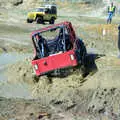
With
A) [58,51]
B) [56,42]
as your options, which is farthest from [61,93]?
[56,42]

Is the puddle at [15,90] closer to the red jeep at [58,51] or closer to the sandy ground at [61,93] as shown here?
the sandy ground at [61,93]

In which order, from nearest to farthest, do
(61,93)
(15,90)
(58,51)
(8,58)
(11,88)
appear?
(61,93) → (58,51) → (15,90) → (11,88) → (8,58)

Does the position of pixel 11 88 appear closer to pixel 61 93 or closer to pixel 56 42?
pixel 56 42

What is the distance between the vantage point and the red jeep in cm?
1654

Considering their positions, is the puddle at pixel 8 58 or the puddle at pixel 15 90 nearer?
the puddle at pixel 15 90

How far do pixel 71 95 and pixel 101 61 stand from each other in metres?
3.21

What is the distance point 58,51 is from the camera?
17.1 m

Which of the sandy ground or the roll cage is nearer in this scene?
the sandy ground

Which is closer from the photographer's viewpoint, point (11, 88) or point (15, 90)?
point (15, 90)

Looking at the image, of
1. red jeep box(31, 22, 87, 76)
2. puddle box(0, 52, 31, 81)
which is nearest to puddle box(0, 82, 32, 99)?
red jeep box(31, 22, 87, 76)

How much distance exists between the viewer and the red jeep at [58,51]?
1654 cm

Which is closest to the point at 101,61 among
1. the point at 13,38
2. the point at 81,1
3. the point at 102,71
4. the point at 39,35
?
the point at 102,71

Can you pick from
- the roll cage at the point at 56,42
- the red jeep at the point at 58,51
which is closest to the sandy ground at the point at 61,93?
the red jeep at the point at 58,51

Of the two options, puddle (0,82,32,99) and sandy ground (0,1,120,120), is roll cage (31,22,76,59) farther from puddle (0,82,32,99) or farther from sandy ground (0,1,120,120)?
puddle (0,82,32,99)
